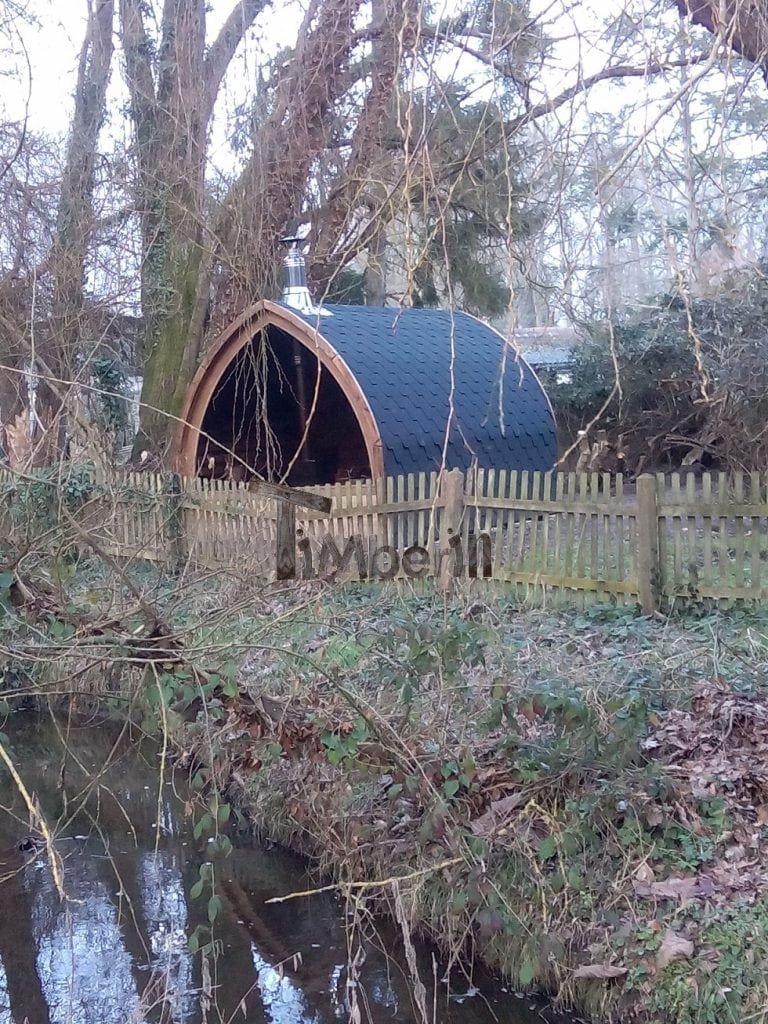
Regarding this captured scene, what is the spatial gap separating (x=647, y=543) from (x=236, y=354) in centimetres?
518

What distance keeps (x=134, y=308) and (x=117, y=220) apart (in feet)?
4.61

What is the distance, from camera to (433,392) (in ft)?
35.3

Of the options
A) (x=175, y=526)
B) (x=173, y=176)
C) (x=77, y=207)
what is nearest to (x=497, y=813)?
(x=175, y=526)

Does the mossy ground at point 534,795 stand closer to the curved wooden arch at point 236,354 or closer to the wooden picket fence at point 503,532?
the wooden picket fence at point 503,532

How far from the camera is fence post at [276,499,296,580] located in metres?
9.57

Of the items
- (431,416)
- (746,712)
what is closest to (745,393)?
(431,416)

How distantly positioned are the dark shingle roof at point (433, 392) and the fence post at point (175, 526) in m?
2.25

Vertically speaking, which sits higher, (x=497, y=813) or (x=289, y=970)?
(x=497, y=813)

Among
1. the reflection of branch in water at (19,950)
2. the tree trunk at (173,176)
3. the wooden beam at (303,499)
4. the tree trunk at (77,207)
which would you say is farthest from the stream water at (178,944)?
the tree trunk at (77,207)

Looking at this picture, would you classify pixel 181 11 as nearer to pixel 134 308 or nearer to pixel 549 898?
pixel 134 308

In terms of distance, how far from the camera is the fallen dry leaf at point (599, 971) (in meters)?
3.99

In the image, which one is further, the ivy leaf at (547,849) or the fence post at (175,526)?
the fence post at (175,526)

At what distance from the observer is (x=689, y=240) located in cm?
305

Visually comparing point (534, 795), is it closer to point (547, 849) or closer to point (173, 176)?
point (547, 849)
